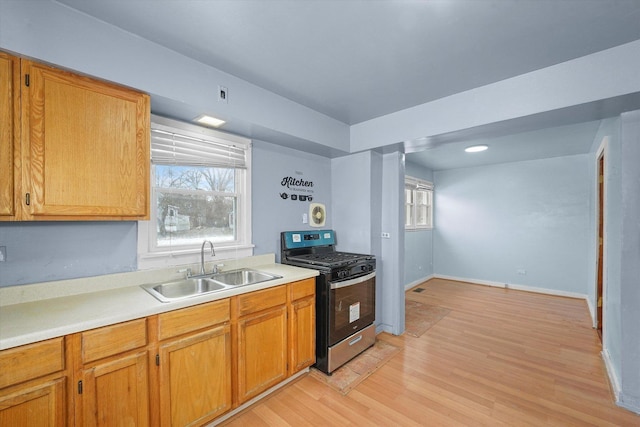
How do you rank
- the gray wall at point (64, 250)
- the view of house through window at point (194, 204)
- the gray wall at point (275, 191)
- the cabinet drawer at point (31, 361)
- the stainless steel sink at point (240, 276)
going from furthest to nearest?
1. the gray wall at point (275, 191)
2. the stainless steel sink at point (240, 276)
3. the view of house through window at point (194, 204)
4. the gray wall at point (64, 250)
5. the cabinet drawer at point (31, 361)

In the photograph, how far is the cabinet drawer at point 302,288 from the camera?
7.48 feet

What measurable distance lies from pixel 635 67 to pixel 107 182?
11.0 ft

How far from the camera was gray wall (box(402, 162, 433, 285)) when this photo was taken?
529cm

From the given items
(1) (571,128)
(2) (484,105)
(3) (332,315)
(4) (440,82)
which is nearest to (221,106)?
(4) (440,82)

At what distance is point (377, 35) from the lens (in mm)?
1688

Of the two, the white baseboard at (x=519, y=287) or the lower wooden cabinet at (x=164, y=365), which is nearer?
the lower wooden cabinet at (x=164, y=365)

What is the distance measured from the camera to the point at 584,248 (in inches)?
183

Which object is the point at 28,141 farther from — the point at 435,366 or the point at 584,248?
the point at 584,248

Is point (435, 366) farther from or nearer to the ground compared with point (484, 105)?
nearer to the ground

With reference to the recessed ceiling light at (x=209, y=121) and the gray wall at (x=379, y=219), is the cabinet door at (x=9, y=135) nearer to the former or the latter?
the recessed ceiling light at (x=209, y=121)

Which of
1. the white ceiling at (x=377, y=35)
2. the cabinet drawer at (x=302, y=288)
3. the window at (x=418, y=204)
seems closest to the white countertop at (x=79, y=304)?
the cabinet drawer at (x=302, y=288)

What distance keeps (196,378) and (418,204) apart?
5.12 m

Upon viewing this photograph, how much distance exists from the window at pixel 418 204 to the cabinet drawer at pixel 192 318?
4232mm

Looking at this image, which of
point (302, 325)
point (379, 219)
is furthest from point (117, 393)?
point (379, 219)
